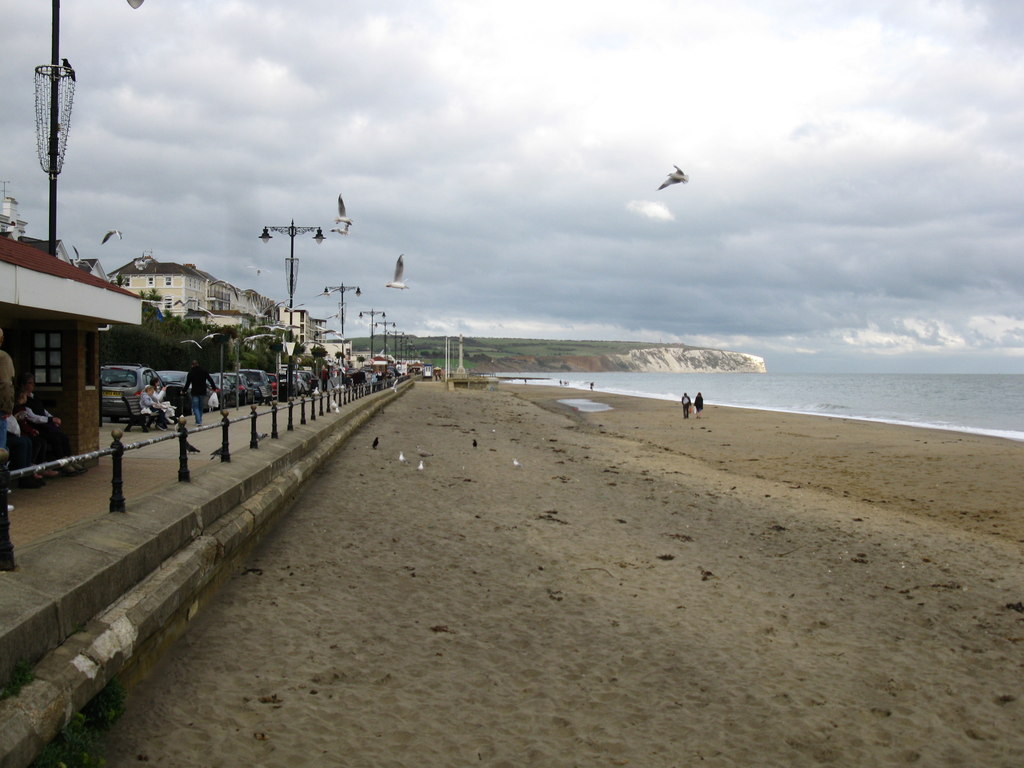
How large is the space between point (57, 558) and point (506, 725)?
284cm

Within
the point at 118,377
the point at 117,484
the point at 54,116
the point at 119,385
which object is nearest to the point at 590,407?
the point at 118,377

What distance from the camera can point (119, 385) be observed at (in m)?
20.9

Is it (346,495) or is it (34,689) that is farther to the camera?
(346,495)

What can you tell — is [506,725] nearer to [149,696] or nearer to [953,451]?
[149,696]

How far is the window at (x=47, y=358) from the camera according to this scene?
10.6 m

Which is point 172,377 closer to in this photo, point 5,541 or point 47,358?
point 47,358

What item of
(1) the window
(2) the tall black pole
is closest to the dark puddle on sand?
(2) the tall black pole

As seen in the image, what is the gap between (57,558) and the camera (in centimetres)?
497

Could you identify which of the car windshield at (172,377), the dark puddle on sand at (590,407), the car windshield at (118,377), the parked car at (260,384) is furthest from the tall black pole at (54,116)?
the dark puddle on sand at (590,407)

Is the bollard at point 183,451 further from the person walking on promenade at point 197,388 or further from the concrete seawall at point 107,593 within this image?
the person walking on promenade at point 197,388

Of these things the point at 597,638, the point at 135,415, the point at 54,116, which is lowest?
the point at 597,638

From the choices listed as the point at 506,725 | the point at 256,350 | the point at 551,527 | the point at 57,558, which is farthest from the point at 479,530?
the point at 256,350

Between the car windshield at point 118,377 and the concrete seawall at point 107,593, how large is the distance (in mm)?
A: 13672

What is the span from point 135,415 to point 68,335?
9.56m
